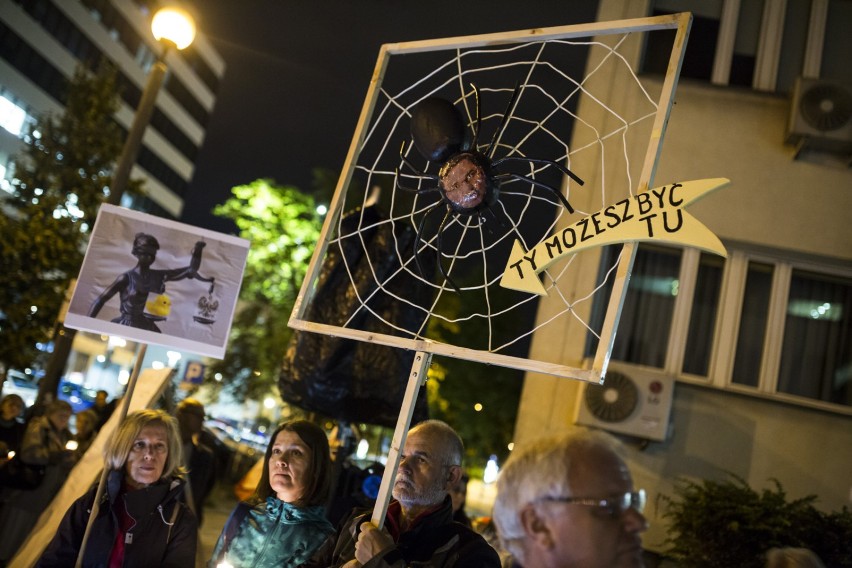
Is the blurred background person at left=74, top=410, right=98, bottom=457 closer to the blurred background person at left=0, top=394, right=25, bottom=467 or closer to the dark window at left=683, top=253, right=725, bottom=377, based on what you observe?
the blurred background person at left=0, top=394, right=25, bottom=467

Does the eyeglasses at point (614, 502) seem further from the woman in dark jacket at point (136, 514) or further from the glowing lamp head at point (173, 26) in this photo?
the glowing lamp head at point (173, 26)

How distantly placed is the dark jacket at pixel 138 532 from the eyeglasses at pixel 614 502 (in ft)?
8.12

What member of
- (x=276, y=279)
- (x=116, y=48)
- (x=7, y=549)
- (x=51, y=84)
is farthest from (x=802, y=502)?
(x=116, y=48)

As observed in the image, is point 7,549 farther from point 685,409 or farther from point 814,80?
point 814,80

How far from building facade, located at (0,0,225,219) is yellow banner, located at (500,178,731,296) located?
84.2 feet

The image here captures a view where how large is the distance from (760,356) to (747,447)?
1.08m

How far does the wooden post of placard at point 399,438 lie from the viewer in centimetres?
290

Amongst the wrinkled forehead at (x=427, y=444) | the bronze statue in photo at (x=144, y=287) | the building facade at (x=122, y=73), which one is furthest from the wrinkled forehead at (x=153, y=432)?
the building facade at (x=122, y=73)

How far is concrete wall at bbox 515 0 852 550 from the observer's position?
8180 mm

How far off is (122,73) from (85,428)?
46541mm

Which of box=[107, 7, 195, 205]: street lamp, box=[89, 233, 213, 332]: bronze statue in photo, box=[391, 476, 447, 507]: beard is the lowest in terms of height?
box=[391, 476, 447, 507]: beard

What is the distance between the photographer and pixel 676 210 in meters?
2.60

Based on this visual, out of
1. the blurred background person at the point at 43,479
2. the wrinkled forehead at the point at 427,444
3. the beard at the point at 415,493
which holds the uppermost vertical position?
the wrinkled forehead at the point at 427,444

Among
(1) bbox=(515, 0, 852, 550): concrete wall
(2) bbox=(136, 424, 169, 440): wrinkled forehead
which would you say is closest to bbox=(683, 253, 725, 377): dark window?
(1) bbox=(515, 0, 852, 550): concrete wall
